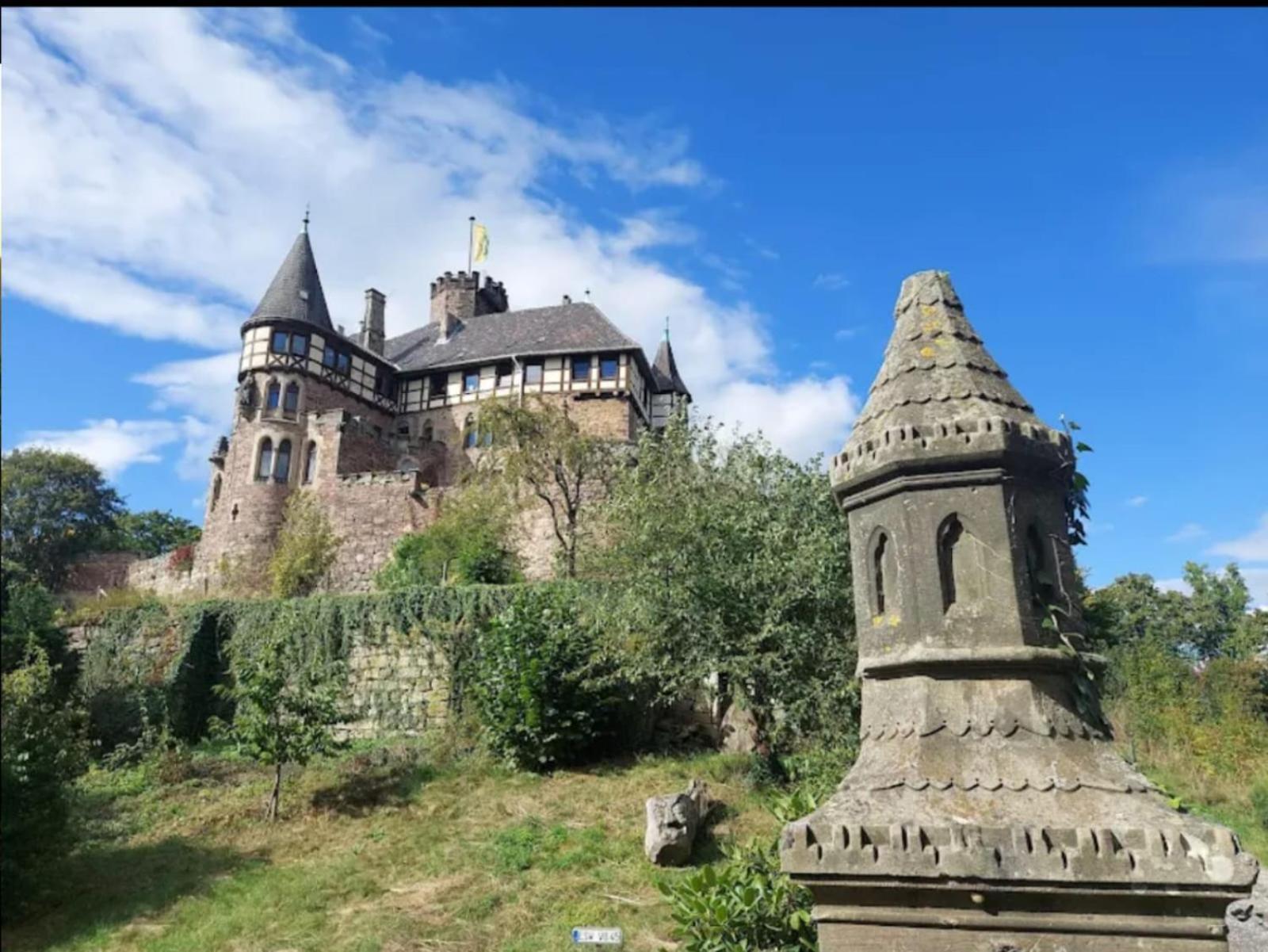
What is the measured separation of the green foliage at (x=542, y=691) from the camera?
47.0 feet

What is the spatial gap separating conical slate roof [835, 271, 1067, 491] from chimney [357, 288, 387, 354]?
4024 centimetres

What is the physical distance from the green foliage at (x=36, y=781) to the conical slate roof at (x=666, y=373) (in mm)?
33852

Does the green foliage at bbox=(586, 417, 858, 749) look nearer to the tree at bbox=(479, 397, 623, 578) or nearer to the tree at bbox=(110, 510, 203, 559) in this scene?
the tree at bbox=(479, 397, 623, 578)

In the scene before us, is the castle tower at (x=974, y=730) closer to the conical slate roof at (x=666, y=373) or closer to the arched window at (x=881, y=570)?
the arched window at (x=881, y=570)

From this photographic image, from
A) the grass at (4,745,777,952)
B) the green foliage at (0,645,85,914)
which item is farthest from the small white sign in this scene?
the green foliage at (0,645,85,914)

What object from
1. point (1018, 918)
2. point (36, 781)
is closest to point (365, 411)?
point (36, 781)

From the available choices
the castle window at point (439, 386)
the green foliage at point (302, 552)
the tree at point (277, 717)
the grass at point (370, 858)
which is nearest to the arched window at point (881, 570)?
the grass at point (370, 858)

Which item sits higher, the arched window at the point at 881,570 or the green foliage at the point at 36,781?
the arched window at the point at 881,570

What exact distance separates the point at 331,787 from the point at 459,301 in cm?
3498

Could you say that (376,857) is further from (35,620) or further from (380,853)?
(35,620)

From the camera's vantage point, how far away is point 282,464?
35.8 m

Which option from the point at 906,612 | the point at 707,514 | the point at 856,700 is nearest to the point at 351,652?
the point at 707,514

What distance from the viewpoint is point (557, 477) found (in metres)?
27.2

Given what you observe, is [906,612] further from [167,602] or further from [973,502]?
[167,602]
